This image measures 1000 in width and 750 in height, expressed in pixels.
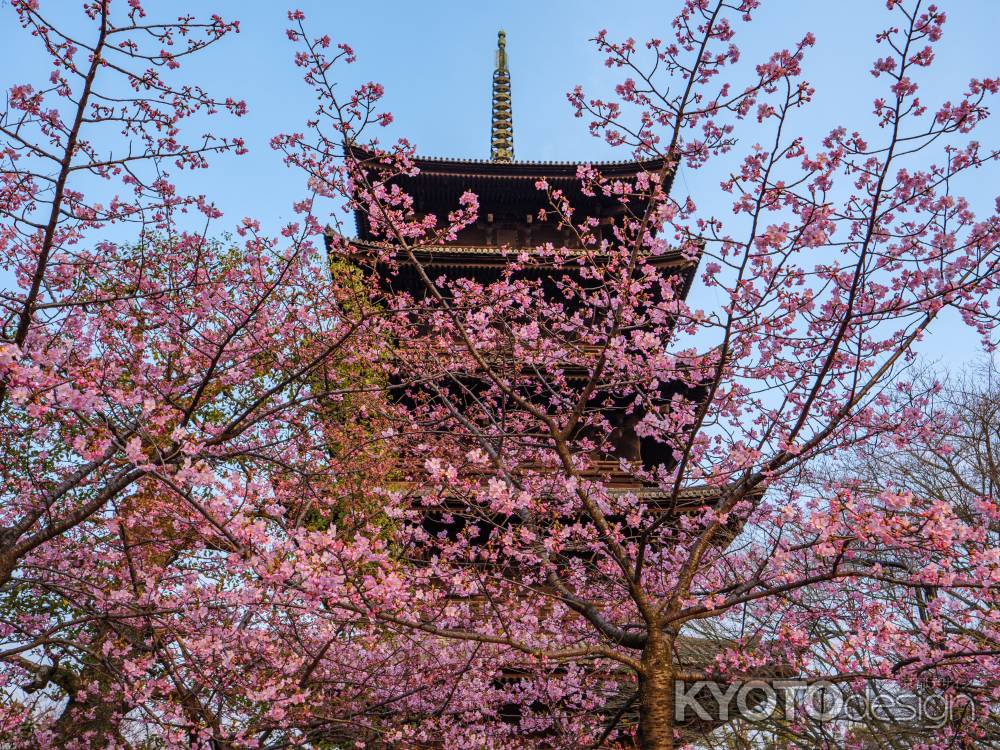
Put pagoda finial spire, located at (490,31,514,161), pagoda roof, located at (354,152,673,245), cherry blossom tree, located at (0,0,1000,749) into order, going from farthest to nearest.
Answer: pagoda finial spire, located at (490,31,514,161)
pagoda roof, located at (354,152,673,245)
cherry blossom tree, located at (0,0,1000,749)

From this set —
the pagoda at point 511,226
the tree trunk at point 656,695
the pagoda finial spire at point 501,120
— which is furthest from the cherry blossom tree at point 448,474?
the pagoda finial spire at point 501,120

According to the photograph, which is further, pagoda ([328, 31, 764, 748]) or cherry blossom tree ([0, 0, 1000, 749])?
pagoda ([328, 31, 764, 748])

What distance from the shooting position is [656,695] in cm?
512

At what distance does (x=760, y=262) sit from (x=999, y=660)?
4724 mm

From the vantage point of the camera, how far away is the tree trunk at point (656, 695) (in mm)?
5023

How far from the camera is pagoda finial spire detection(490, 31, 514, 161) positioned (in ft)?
80.2

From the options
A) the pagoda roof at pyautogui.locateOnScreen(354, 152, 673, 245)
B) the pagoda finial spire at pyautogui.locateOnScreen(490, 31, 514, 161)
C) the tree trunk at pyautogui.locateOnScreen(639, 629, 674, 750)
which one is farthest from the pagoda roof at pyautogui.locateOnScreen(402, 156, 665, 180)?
the tree trunk at pyautogui.locateOnScreen(639, 629, 674, 750)

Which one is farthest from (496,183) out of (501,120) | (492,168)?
(501,120)

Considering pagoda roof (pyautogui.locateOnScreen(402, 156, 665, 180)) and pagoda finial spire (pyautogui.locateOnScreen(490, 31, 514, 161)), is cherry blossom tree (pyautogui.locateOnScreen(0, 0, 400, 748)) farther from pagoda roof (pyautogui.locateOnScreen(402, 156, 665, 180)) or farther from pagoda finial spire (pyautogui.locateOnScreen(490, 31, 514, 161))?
pagoda finial spire (pyautogui.locateOnScreen(490, 31, 514, 161))

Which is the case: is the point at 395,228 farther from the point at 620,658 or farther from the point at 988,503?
the point at 988,503

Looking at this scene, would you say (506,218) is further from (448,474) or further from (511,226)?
(448,474)

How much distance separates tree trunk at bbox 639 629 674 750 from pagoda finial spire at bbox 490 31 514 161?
67.9 feet

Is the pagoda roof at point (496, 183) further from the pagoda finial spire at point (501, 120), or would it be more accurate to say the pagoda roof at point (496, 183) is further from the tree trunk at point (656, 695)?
the tree trunk at point (656, 695)

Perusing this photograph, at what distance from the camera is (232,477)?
222 inches
